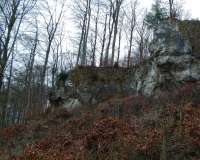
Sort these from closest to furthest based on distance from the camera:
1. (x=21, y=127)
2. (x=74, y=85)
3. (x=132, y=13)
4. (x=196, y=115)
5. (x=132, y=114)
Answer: (x=196, y=115), (x=132, y=114), (x=21, y=127), (x=74, y=85), (x=132, y=13)

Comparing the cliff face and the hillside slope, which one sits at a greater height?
the cliff face

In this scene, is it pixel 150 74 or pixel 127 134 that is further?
pixel 150 74

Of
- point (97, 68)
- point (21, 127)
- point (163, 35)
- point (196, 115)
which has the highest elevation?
point (163, 35)

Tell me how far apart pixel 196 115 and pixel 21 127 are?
1097 cm

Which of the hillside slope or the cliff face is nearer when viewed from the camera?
the hillside slope

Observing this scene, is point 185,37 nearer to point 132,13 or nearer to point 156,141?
point 156,141

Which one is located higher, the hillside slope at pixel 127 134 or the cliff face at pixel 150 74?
the cliff face at pixel 150 74

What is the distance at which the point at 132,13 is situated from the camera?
4862 cm

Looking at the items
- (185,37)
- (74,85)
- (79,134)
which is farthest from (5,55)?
(185,37)

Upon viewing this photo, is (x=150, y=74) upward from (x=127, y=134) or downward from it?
upward

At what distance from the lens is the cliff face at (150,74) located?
65.6ft

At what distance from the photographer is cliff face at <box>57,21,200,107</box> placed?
2000 cm

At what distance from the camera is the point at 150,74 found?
22.0m

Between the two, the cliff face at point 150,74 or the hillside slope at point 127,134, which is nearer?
the hillside slope at point 127,134
